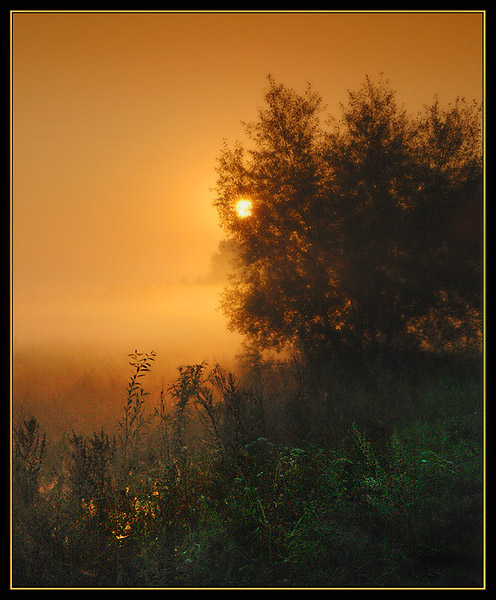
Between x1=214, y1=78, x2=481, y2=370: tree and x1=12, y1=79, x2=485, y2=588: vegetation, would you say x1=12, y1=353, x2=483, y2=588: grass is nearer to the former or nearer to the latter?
x1=12, y1=79, x2=485, y2=588: vegetation

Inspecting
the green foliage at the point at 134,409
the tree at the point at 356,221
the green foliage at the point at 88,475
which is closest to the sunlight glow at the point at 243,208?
the tree at the point at 356,221

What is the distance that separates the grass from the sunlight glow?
6940 millimetres

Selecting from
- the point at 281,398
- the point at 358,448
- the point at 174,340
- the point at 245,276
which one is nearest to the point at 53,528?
the point at 358,448

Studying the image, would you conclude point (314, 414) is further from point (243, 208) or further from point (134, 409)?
point (243, 208)

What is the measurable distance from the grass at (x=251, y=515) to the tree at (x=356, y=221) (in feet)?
19.2

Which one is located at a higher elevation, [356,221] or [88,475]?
[356,221]

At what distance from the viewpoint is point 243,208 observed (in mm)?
13359

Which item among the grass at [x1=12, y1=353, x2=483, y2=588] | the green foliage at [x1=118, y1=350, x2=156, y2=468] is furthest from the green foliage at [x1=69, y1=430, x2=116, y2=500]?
the green foliage at [x1=118, y1=350, x2=156, y2=468]

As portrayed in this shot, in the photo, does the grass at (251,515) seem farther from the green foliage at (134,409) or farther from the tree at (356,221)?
the tree at (356,221)

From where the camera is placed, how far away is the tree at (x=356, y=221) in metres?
12.8

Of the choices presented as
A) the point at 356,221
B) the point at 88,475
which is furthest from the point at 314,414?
the point at 356,221

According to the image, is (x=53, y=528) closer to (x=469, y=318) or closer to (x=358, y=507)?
(x=358, y=507)

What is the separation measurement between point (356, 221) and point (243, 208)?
301cm

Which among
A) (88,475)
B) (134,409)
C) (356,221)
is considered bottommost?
(88,475)
